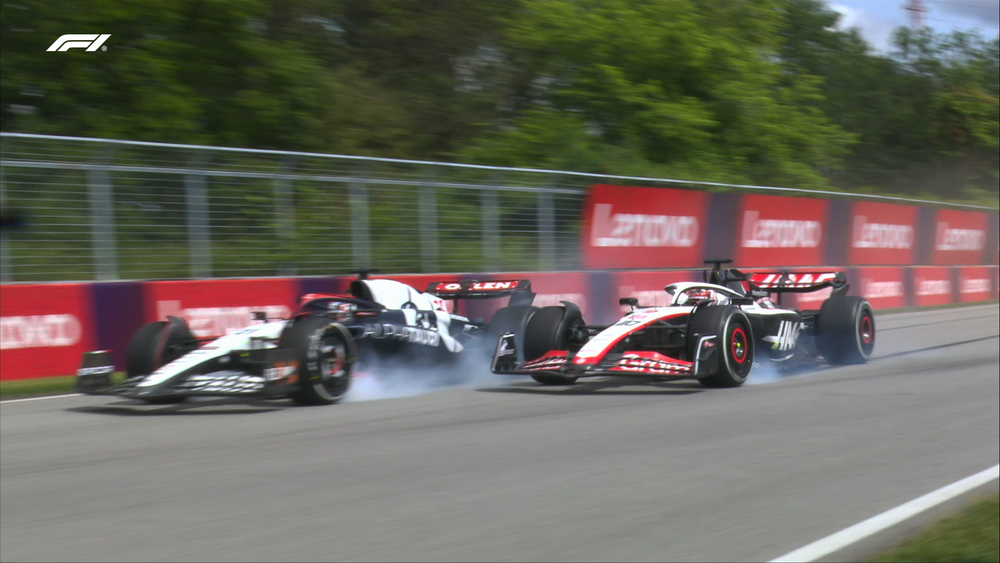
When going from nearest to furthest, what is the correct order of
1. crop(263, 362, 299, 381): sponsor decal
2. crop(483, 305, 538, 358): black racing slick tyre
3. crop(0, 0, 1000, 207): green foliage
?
crop(263, 362, 299, 381): sponsor decal
crop(483, 305, 538, 358): black racing slick tyre
crop(0, 0, 1000, 207): green foliage

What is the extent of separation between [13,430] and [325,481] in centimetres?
267

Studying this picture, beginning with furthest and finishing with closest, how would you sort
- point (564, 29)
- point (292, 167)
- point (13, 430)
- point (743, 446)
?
point (564, 29)
point (292, 167)
point (13, 430)
point (743, 446)

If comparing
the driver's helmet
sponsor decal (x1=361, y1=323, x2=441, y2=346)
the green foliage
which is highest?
the green foliage

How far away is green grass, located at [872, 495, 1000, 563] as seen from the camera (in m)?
3.83

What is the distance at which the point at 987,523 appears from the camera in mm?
4332

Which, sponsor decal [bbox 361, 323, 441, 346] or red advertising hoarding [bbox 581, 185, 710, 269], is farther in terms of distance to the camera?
red advertising hoarding [bbox 581, 185, 710, 269]

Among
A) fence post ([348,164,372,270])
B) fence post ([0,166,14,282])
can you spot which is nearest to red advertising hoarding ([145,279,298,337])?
fence post ([0,166,14,282])

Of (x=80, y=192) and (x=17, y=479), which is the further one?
(x=80, y=192)

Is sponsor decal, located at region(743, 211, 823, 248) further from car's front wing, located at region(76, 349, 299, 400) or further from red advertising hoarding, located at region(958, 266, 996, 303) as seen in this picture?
car's front wing, located at region(76, 349, 299, 400)

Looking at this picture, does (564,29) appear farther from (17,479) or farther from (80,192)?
(17,479)

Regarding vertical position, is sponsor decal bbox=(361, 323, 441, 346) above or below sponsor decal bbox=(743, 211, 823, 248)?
below

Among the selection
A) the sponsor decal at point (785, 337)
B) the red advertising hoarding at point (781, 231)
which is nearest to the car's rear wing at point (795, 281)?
the sponsor decal at point (785, 337)

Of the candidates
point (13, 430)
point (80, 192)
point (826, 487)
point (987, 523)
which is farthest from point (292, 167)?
point (987, 523)

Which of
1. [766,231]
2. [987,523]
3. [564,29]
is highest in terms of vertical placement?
[564,29]
